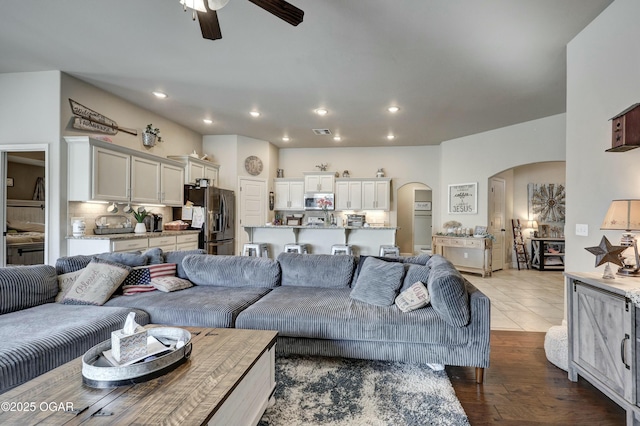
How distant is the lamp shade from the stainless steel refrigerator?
5.39 metres

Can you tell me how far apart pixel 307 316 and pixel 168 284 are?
1428mm

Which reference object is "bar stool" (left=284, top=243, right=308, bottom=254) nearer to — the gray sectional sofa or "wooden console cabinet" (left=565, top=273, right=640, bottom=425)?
the gray sectional sofa

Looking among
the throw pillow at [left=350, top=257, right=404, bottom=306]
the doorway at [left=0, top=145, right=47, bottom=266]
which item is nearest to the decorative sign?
the throw pillow at [left=350, top=257, right=404, bottom=306]

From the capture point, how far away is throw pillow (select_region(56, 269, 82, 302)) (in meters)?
2.48

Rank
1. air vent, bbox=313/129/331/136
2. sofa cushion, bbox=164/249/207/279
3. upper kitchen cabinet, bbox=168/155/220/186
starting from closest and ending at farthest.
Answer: sofa cushion, bbox=164/249/207/279
upper kitchen cabinet, bbox=168/155/220/186
air vent, bbox=313/129/331/136

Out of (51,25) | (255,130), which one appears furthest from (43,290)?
(255,130)

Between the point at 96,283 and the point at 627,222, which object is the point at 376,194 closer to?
the point at 627,222

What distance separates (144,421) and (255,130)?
5.91 metres

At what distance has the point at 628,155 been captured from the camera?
2258mm

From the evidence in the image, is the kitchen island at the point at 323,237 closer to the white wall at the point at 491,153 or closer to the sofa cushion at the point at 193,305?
the white wall at the point at 491,153

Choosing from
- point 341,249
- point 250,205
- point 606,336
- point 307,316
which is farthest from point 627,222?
point 250,205

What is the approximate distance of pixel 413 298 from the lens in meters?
2.28

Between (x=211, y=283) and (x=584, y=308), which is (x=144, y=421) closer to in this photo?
(x=211, y=283)

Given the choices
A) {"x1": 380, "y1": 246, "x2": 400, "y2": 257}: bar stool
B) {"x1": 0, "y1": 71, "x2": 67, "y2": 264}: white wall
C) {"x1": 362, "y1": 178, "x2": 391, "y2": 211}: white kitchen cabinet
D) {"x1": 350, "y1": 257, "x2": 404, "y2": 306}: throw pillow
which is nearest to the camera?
{"x1": 350, "y1": 257, "x2": 404, "y2": 306}: throw pillow
